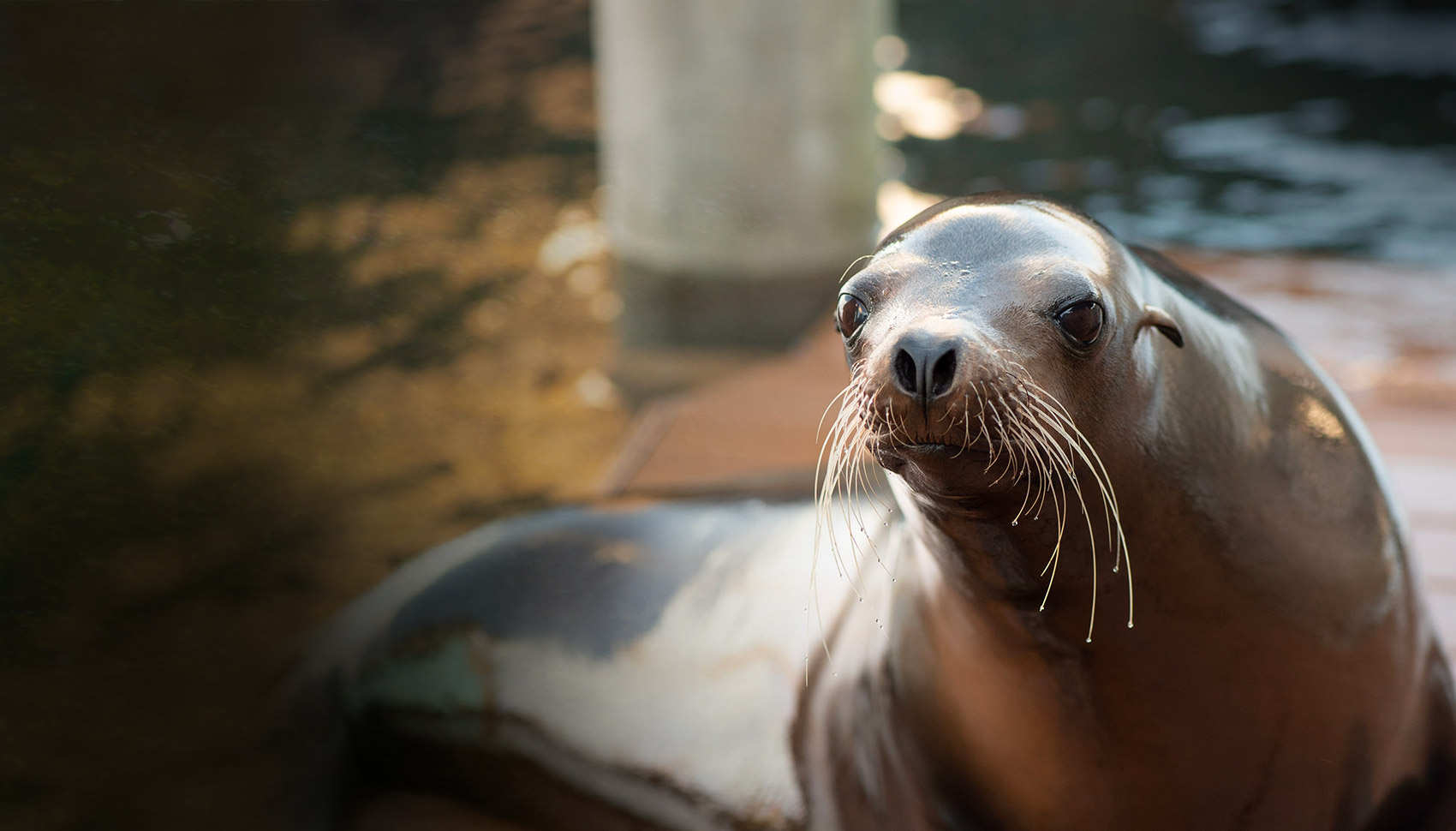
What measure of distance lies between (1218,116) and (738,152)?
4.97 m

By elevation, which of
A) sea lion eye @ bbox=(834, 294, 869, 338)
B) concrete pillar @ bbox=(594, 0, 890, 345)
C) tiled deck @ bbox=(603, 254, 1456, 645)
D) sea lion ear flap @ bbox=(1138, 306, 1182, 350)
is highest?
sea lion eye @ bbox=(834, 294, 869, 338)

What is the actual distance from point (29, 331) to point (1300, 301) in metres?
3.98

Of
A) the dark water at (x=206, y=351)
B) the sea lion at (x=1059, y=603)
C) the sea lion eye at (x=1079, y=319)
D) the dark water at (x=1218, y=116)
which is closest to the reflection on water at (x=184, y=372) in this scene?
the dark water at (x=206, y=351)

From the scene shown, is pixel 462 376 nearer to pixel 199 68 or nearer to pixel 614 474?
pixel 614 474

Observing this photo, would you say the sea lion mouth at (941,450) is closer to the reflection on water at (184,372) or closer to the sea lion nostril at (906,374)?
the sea lion nostril at (906,374)

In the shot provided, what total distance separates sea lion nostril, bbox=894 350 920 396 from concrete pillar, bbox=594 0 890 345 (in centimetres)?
319

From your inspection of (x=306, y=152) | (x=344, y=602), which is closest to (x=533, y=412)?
(x=344, y=602)

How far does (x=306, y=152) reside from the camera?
4.14 feet

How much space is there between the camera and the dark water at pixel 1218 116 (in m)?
6.29

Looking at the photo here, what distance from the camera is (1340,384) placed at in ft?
10.4

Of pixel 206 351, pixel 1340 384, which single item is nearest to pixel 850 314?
pixel 206 351

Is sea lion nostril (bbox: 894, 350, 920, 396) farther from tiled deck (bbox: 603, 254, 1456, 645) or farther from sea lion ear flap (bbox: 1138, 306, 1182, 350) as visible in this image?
tiled deck (bbox: 603, 254, 1456, 645)

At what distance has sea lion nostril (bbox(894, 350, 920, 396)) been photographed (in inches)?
41.4

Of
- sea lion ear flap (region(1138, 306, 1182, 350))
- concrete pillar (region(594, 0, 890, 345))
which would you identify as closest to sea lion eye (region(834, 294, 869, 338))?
sea lion ear flap (region(1138, 306, 1182, 350))
